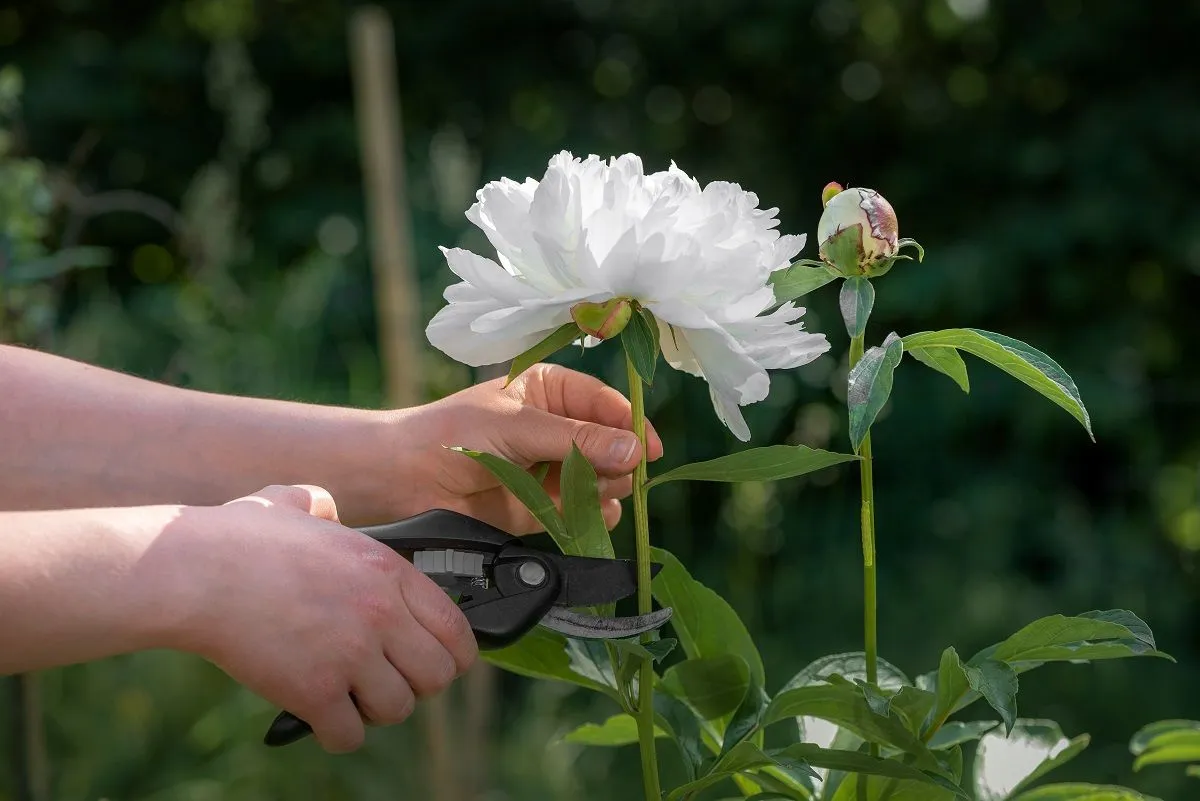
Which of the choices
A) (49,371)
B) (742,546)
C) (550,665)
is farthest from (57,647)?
(742,546)

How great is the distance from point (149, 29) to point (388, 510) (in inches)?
154

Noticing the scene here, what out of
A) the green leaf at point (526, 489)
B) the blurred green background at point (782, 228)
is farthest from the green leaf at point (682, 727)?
the blurred green background at point (782, 228)

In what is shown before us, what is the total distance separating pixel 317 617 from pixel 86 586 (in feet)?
0.41

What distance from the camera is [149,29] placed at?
14.2 ft

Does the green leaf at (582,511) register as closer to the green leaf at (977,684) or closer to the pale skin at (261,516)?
the pale skin at (261,516)

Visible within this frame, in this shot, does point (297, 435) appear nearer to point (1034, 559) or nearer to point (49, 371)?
point (49, 371)

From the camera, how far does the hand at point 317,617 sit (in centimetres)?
68

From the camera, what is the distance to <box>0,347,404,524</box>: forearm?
98cm

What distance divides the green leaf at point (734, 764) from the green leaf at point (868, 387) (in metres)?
0.17

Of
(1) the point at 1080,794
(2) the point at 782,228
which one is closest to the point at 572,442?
(1) the point at 1080,794

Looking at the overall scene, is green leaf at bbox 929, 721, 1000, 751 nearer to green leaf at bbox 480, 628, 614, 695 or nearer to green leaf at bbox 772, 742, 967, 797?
green leaf at bbox 772, 742, 967, 797

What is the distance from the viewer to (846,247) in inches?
24.7

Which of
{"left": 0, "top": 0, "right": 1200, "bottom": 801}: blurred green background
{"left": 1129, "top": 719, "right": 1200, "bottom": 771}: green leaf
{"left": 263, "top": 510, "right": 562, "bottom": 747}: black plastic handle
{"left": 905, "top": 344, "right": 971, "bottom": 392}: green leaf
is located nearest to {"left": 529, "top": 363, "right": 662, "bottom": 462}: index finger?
{"left": 263, "top": 510, "right": 562, "bottom": 747}: black plastic handle

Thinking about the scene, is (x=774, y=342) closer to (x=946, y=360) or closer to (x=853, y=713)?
(x=946, y=360)
